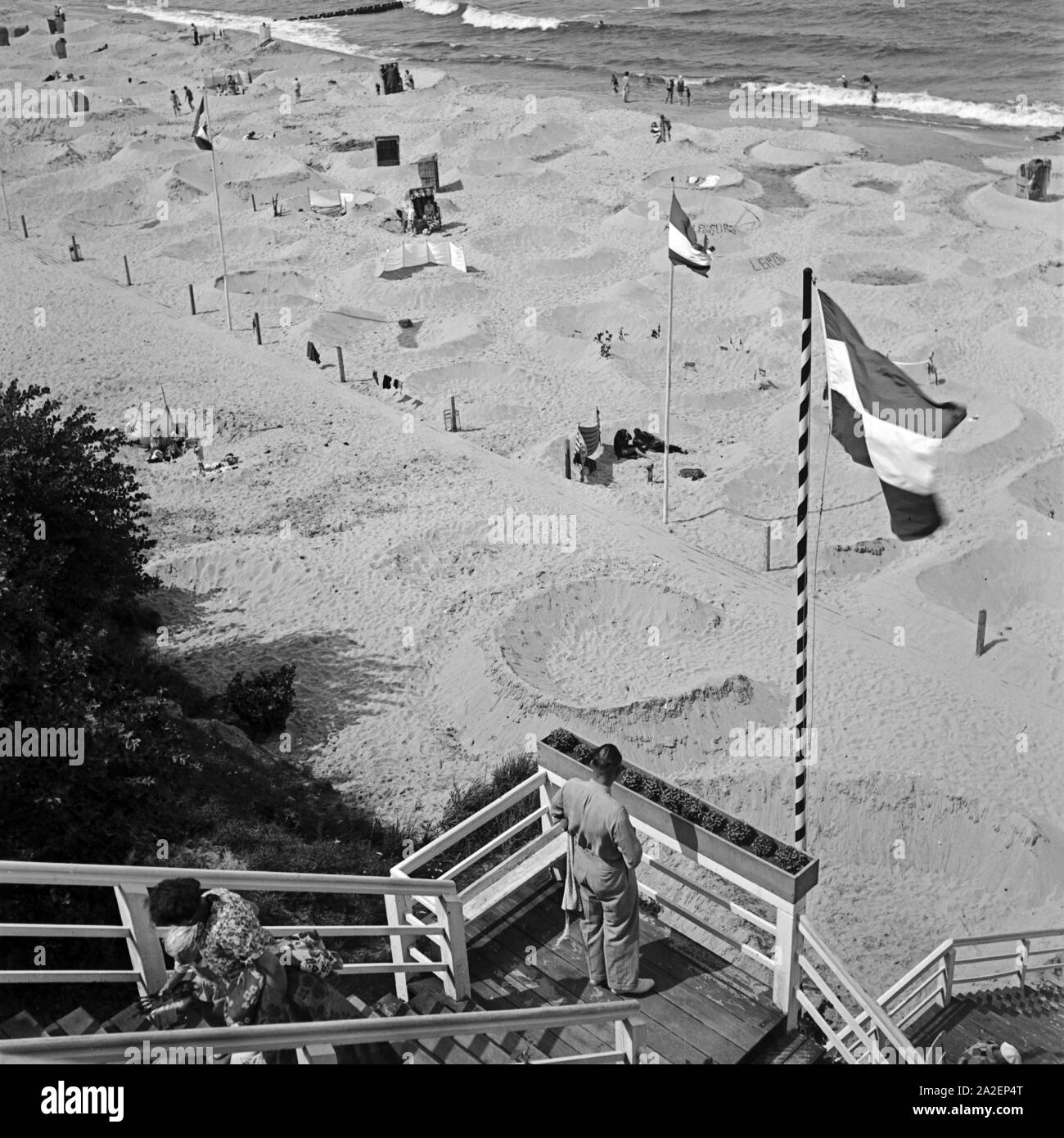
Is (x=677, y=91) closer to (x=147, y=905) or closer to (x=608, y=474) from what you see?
(x=608, y=474)

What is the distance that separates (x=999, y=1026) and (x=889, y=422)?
4.94 m

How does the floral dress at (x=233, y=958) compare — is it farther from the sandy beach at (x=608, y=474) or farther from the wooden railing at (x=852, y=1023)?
the sandy beach at (x=608, y=474)

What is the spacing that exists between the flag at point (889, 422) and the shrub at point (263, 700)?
922 cm

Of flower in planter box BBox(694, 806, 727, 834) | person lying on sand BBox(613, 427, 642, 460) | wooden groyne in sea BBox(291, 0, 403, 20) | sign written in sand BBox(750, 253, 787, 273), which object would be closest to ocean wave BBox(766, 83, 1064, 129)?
sign written in sand BBox(750, 253, 787, 273)

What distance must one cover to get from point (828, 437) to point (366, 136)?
35771mm

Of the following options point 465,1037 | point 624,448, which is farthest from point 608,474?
point 465,1037

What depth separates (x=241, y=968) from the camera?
580cm

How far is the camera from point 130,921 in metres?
5.82

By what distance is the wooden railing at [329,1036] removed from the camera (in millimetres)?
4121

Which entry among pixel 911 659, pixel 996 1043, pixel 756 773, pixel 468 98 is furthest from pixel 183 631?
pixel 468 98

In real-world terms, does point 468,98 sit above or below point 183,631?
above

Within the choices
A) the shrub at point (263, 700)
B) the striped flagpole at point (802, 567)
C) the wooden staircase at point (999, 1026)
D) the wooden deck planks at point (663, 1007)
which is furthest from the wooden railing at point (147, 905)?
the shrub at point (263, 700)

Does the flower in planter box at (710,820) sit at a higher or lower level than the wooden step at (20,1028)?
lower
